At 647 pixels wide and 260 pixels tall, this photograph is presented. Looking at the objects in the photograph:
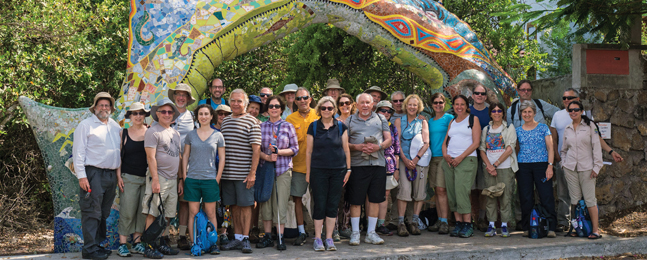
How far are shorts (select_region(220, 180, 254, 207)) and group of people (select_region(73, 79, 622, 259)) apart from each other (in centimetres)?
1

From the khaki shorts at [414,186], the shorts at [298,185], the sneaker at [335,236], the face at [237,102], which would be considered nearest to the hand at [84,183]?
the face at [237,102]

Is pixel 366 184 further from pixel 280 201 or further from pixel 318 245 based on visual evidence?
pixel 280 201

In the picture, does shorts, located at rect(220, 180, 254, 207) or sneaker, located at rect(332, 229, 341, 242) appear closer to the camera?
shorts, located at rect(220, 180, 254, 207)

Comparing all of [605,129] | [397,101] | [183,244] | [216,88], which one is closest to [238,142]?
[216,88]

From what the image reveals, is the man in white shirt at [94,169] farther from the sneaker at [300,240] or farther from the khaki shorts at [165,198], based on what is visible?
the sneaker at [300,240]

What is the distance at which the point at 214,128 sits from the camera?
20.5 feet

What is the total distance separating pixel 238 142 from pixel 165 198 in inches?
38.8

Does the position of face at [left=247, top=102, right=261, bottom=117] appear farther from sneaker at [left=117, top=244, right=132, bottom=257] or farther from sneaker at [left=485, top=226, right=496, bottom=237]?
sneaker at [left=485, top=226, right=496, bottom=237]

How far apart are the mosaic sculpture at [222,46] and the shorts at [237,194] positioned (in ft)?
4.28

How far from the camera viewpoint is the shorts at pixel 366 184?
6.11 meters

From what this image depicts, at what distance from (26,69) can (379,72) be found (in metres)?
6.70

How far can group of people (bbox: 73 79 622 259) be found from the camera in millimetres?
5668

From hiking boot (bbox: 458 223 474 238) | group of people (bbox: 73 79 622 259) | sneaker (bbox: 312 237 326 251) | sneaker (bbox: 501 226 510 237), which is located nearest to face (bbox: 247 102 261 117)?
group of people (bbox: 73 79 622 259)

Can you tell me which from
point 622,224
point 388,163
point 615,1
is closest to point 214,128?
point 388,163
